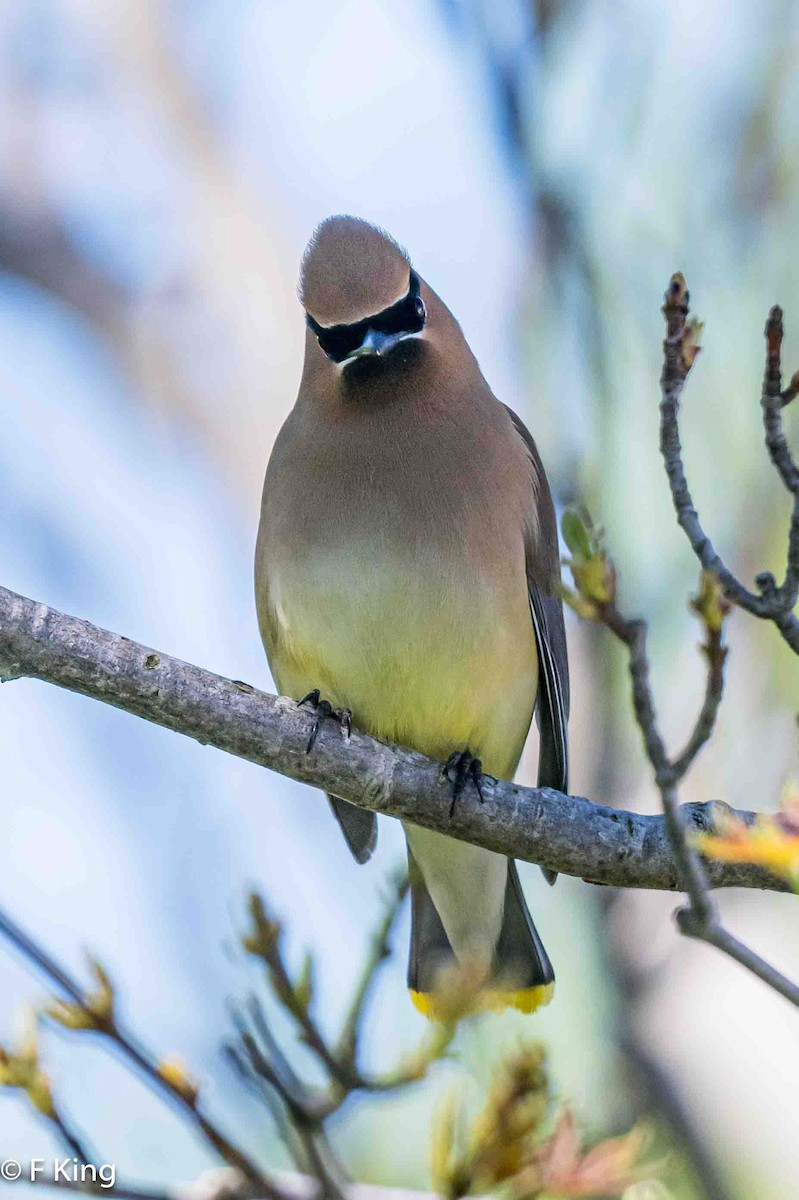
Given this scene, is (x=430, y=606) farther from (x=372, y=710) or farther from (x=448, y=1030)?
(x=448, y=1030)

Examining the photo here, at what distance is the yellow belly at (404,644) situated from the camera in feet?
14.7

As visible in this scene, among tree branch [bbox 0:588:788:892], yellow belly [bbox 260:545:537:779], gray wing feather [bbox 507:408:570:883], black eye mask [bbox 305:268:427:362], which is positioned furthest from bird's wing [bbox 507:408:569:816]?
tree branch [bbox 0:588:788:892]

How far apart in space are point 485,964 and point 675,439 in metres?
2.59

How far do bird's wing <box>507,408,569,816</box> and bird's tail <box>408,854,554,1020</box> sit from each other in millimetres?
403

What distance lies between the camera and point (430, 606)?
448cm

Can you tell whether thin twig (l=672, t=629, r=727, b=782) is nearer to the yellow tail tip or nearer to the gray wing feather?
the gray wing feather

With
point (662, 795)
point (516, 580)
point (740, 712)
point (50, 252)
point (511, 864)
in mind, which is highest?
point (50, 252)

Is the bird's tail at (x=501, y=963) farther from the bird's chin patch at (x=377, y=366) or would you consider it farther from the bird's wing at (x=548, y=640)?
the bird's chin patch at (x=377, y=366)

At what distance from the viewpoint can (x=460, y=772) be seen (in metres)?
4.14

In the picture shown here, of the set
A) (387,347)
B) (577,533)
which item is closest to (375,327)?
(387,347)

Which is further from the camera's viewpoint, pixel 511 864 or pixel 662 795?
pixel 511 864

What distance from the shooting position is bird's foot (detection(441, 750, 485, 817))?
13.3 ft

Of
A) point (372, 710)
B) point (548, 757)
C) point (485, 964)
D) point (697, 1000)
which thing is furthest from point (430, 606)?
point (697, 1000)

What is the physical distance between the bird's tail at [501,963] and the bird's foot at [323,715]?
825 mm
